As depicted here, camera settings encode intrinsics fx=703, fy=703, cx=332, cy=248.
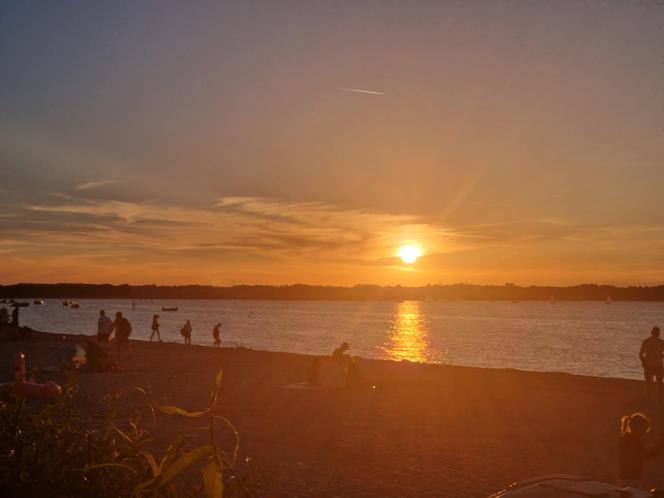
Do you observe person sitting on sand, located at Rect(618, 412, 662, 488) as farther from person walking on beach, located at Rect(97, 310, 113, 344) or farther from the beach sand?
person walking on beach, located at Rect(97, 310, 113, 344)

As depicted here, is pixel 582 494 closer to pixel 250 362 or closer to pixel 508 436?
pixel 508 436

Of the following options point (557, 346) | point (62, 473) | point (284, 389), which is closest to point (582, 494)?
point (62, 473)

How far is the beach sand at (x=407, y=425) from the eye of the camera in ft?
34.0

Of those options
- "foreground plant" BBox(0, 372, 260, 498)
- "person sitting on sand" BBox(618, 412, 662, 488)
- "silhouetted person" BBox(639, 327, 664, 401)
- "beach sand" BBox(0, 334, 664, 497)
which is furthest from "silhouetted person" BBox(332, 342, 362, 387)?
"foreground plant" BBox(0, 372, 260, 498)

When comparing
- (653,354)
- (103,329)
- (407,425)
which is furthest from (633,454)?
(103,329)

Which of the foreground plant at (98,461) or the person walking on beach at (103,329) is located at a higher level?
the foreground plant at (98,461)

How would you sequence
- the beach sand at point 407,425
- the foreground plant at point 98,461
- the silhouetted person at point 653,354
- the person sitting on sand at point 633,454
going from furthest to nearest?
the silhouetted person at point 653,354 → the beach sand at point 407,425 → the person sitting on sand at point 633,454 → the foreground plant at point 98,461

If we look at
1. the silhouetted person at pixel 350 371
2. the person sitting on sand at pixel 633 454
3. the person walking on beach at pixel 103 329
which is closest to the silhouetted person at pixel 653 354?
the silhouetted person at pixel 350 371

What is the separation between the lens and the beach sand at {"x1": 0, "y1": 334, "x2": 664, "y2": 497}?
10.4m

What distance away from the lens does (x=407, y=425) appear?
1466cm

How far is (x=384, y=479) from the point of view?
33.4 feet

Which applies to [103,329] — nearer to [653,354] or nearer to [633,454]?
[653,354]

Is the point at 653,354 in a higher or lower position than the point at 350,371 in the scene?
higher

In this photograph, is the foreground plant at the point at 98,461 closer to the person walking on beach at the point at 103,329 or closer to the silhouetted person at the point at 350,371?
the silhouetted person at the point at 350,371
